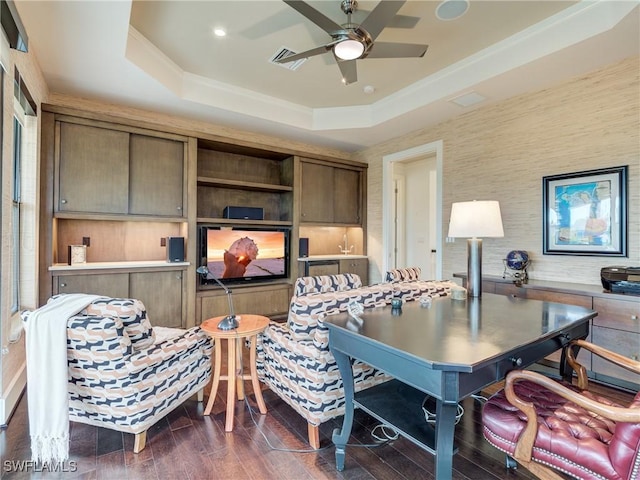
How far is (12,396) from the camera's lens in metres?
2.24

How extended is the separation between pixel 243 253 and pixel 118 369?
9.11ft

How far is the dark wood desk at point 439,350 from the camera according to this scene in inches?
47.1

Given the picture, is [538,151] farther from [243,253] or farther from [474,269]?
[243,253]

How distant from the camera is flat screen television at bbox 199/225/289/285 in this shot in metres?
4.12

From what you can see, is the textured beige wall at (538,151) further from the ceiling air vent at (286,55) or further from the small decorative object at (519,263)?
the ceiling air vent at (286,55)

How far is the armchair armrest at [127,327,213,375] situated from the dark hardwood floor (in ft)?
1.61

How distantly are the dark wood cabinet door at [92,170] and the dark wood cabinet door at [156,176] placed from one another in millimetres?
90

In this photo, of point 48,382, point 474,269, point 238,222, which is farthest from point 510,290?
point 48,382

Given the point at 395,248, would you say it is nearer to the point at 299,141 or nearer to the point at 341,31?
the point at 299,141

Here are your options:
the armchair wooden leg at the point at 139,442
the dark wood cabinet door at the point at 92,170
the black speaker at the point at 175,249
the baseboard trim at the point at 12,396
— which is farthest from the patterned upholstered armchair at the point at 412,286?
the dark wood cabinet door at the point at 92,170

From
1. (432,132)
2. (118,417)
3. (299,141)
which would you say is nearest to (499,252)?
(432,132)

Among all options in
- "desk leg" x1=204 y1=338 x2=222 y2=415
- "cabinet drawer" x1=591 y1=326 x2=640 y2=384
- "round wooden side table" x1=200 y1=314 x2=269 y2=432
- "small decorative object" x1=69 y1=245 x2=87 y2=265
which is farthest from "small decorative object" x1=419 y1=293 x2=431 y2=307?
"small decorative object" x1=69 y1=245 x2=87 y2=265

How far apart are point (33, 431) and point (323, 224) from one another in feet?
13.3

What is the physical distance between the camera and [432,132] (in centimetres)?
448
